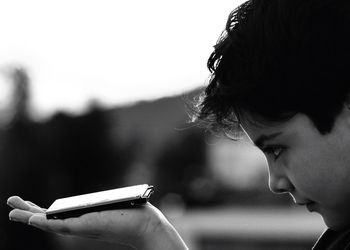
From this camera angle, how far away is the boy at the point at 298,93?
1789 millimetres

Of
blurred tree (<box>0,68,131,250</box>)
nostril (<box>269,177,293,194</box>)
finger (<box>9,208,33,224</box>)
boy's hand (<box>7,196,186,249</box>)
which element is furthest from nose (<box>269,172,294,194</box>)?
blurred tree (<box>0,68,131,250</box>)

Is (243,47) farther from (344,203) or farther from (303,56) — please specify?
(344,203)

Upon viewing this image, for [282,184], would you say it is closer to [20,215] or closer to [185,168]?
[20,215]

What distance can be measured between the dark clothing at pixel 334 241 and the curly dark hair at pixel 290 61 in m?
0.32

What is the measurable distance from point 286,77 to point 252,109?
0.43ft

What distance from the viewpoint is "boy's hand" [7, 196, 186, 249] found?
2115 mm

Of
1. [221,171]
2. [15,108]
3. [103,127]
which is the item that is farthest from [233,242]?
[221,171]

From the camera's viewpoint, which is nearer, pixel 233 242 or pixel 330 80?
pixel 330 80

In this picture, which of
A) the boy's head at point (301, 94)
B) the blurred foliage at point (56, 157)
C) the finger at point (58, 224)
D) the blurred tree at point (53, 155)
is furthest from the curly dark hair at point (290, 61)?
the blurred tree at point (53, 155)

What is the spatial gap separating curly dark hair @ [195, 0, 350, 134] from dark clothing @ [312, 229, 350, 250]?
322mm

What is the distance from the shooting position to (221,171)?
29906mm

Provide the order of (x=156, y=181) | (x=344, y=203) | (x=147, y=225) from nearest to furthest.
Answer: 1. (x=344, y=203)
2. (x=147, y=225)
3. (x=156, y=181)

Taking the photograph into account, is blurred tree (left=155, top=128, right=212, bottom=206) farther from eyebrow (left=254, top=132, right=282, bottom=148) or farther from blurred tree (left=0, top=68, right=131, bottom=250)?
eyebrow (left=254, top=132, right=282, bottom=148)

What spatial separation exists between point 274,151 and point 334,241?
0.31 m
